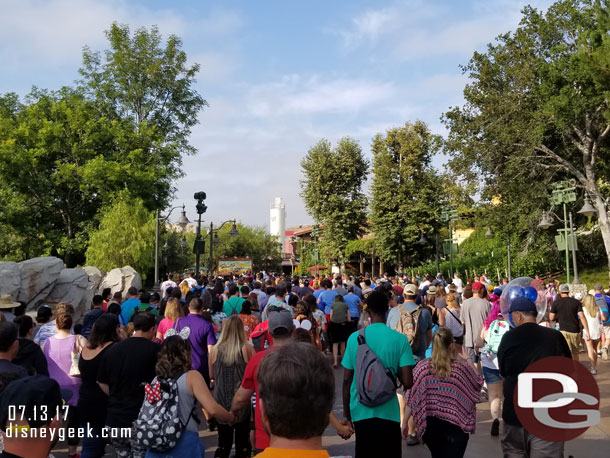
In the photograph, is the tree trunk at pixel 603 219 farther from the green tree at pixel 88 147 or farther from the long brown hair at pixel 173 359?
the long brown hair at pixel 173 359

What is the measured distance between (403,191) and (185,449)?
133 ft

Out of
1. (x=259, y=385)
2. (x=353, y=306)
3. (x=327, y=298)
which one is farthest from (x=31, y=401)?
(x=327, y=298)

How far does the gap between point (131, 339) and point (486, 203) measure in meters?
30.1

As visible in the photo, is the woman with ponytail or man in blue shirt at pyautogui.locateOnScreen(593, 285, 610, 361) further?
man in blue shirt at pyautogui.locateOnScreen(593, 285, 610, 361)

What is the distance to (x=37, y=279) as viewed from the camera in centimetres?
1911

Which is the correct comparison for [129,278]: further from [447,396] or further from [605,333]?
[447,396]

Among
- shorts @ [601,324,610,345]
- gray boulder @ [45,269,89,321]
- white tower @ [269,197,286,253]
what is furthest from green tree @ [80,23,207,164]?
white tower @ [269,197,286,253]

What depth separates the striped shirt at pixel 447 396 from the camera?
14.8 ft

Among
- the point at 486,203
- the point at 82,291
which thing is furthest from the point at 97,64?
the point at 486,203

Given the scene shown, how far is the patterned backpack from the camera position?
364 cm

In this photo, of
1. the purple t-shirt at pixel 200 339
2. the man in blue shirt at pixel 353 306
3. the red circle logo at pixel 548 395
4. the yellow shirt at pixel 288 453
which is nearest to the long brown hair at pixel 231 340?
the purple t-shirt at pixel 200 339

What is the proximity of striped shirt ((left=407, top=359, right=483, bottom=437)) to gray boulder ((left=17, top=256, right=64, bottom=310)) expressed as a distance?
1717 cm

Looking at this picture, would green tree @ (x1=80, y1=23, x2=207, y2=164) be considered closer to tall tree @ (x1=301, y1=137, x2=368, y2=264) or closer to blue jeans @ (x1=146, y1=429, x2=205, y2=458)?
tall tree @ (x1=301, y1=137, x2=368, y2=264)

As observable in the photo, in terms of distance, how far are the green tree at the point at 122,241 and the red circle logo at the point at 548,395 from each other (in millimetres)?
25197
